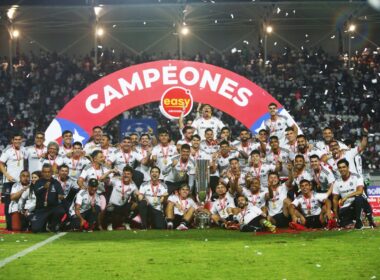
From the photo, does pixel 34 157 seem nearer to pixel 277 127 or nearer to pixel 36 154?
pixel 36 154

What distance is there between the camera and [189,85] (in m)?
15.4

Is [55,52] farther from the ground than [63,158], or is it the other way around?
[55,52]

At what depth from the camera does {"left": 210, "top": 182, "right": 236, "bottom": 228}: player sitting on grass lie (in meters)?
12.6

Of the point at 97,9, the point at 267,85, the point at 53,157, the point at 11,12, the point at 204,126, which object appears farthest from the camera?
the point at 267,85

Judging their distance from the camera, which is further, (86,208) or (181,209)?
(181,209)

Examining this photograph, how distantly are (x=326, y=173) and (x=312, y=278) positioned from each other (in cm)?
546

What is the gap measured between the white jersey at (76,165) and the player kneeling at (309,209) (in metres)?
3.57

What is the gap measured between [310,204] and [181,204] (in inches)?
84.1

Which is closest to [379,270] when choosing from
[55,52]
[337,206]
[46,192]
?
[337,206]

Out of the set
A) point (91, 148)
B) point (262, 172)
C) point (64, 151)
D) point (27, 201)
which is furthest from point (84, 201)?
point (262, 172)

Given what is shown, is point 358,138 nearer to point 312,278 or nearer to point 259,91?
point 259,91

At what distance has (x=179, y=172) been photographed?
13250 millimetres

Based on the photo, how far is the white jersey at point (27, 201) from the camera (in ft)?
40.7

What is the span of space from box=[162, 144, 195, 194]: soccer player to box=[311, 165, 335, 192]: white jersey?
6.85 feet
